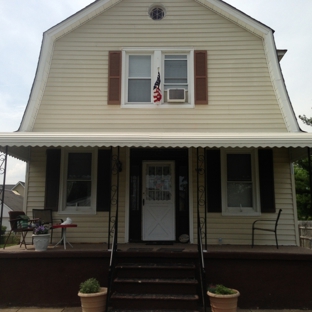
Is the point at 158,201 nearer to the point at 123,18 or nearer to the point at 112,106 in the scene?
the point at 112,106

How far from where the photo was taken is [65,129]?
320 inches

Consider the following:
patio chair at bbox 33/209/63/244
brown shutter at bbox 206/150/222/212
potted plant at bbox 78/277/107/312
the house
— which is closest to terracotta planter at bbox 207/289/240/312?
potted plant at bbox 78/277/107/312

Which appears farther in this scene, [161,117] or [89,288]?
[161,117]

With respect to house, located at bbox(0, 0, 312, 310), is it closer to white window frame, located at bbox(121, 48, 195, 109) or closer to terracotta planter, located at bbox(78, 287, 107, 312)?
white window frame, located at bbox(121, 48, 195, 109)

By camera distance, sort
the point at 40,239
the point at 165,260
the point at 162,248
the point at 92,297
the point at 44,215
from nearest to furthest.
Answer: the point at 92,297
the point at 165,260
the point at 40,239
the point at 162,248
the point at 44,215

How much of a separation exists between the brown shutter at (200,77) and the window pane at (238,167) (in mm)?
1464

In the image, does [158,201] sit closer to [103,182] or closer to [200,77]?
[103,182]

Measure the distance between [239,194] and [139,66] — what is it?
3849 mm

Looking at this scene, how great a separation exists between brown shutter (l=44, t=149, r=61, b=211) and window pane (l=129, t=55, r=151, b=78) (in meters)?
2.58

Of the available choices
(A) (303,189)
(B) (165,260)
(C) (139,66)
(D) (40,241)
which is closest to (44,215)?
(D) (40,241)

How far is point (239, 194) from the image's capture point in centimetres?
803

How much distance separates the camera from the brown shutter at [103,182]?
25.8 feet

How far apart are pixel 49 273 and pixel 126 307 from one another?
156 cm

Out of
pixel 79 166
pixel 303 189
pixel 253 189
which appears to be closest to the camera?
pixel 253 189
